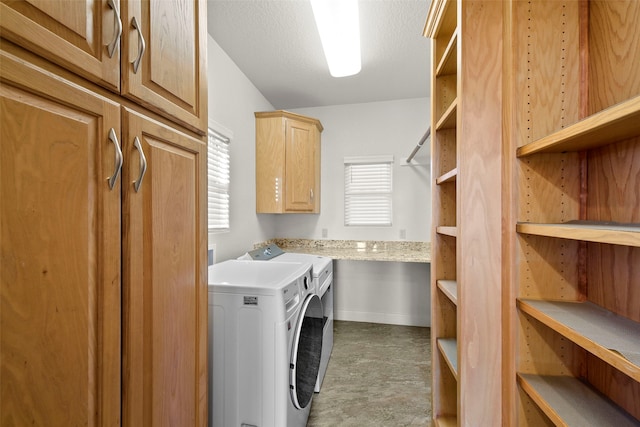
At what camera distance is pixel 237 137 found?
2.55 metres

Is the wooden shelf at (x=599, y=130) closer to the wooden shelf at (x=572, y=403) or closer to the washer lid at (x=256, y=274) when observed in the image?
the wooden shelf at (x=572, y=403)

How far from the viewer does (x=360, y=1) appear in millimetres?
1779

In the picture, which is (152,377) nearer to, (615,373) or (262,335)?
(262,335)

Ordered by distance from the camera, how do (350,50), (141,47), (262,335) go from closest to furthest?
(141,47) < (262,335) < (350,50)

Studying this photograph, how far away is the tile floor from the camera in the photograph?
5.86ft

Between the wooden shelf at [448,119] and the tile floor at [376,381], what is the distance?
1840 millimetres

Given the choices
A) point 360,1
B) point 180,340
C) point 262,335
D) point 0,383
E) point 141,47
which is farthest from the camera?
point 360,1

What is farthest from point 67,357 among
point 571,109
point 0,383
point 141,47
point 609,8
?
point 609,8

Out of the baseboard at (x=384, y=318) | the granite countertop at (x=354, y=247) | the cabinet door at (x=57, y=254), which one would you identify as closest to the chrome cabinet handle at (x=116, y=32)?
the cabinet door at (x=57, y=254)

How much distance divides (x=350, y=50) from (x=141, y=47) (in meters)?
1.63

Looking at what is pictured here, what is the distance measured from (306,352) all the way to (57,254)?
1.36m

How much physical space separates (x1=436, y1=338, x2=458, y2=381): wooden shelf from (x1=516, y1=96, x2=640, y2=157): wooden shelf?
942mm

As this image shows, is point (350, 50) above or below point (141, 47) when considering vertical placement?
above

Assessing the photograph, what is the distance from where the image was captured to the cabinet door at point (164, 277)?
2.31 feet
